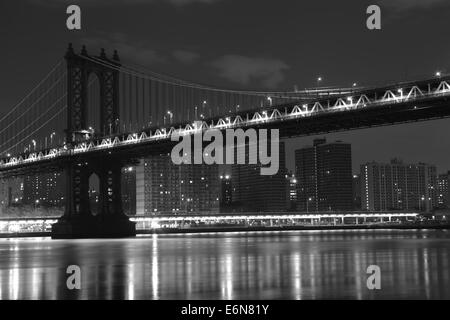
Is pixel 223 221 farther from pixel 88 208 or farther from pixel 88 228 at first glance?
pixel 88 228

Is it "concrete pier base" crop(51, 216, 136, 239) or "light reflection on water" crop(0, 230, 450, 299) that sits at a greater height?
"concrete pier base" crop(51, 216, 136, 239)

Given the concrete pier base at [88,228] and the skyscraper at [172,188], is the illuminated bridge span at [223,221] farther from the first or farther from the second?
the concrete pier base at [88,228]

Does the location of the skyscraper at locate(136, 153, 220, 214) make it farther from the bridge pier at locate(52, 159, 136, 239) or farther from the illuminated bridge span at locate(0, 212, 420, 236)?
the bridge pier at locate(52, 159, 136, 239)

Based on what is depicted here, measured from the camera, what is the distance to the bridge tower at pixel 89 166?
81.3 meters

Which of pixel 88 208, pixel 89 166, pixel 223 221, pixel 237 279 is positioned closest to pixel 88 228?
pixel 88 208

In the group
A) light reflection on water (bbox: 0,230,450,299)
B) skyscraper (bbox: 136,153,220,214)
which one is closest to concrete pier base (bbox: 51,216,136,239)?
light reflection on water (bbox: 0,230,450,299)

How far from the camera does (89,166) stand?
82.5 meters

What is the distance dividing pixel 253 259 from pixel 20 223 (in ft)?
325

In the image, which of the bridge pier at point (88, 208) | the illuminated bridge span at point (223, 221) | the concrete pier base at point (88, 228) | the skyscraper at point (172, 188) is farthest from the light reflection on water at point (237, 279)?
the skyscraper at point (172, 188)

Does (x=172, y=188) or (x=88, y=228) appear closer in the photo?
(x=88, y=228)

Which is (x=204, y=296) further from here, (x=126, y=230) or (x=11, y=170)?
(x=11, y=170)

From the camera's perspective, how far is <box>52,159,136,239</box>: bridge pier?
8088 centimetres

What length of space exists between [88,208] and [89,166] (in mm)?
4477
